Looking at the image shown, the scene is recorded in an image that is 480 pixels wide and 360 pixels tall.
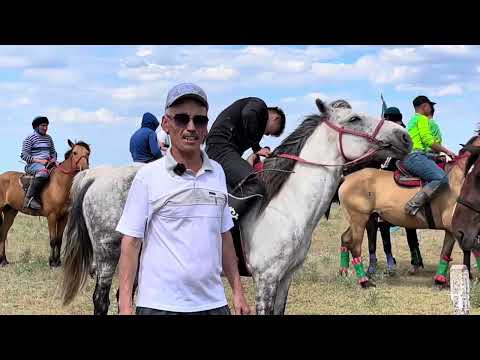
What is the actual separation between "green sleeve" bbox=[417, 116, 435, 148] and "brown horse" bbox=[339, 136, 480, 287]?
0.50 meters

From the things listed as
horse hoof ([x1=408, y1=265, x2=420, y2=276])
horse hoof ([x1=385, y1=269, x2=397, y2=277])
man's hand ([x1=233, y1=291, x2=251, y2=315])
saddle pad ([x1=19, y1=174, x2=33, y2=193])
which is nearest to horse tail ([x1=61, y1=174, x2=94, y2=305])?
man's hand ([x1=233, y1=291, x2=251, y2=315])

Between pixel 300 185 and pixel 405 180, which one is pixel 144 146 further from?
pixel 405 180

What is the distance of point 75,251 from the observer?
299 inches

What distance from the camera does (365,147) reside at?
622 cm

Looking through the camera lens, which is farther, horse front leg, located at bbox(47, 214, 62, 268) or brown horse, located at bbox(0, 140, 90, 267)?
brown horse, located at bbox(0, 140, 90, 267)

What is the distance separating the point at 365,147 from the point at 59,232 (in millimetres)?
8864

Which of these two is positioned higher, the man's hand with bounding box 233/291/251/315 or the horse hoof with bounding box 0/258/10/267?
the man's hand with bounding box 233/291/251/315

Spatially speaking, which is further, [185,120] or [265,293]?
[265,293]

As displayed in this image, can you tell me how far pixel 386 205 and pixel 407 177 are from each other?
578mm

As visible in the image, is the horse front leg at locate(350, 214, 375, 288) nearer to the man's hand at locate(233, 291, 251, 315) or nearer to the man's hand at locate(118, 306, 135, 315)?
the man's hand at locate(233, 291, 251, 315)

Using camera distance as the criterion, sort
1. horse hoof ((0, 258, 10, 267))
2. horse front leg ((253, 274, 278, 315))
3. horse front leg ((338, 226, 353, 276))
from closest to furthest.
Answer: horse front leg ((253, 274, 278, 315))
horse front leg ((338, 226, 353, 276))
horse hoof ((0, 258, 10, 267))

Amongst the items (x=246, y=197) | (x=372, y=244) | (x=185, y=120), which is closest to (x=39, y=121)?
(x=372, y=244)

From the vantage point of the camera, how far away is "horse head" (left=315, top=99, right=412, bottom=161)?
6191 millimetres

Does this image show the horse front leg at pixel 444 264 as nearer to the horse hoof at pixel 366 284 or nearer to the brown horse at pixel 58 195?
the horse hoof at pixel 366 284
